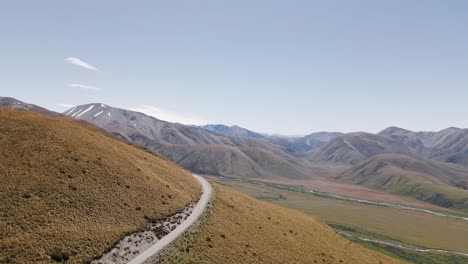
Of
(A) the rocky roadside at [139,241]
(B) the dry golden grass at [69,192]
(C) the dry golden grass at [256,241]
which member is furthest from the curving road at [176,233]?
(B) the dry golden grass at [69,192]

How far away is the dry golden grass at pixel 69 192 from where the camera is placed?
37.1 meters

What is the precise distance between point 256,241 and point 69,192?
2884 centimetres

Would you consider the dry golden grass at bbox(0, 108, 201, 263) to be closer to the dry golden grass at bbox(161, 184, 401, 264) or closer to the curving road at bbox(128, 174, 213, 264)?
the curving road at bbox(128, 174, 213, 264)

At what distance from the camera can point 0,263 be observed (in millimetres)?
32156

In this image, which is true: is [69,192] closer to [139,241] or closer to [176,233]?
[139,241]

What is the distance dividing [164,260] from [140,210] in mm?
11885

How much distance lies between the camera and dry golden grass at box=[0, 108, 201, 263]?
3706 centimetres

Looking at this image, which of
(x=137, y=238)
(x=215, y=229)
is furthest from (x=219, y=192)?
(x=137, y=238)

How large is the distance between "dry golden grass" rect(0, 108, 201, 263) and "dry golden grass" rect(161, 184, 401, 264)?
6.47 m

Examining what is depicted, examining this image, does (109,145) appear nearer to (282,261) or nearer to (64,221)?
(64,221)

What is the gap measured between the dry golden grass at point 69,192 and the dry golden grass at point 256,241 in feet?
21.2

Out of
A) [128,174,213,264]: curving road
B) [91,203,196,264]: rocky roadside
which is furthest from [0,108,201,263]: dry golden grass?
[128,174,213,264]: curving road

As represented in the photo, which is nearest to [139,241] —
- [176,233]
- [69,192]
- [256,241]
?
[176,233]

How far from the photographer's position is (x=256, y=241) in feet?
186
